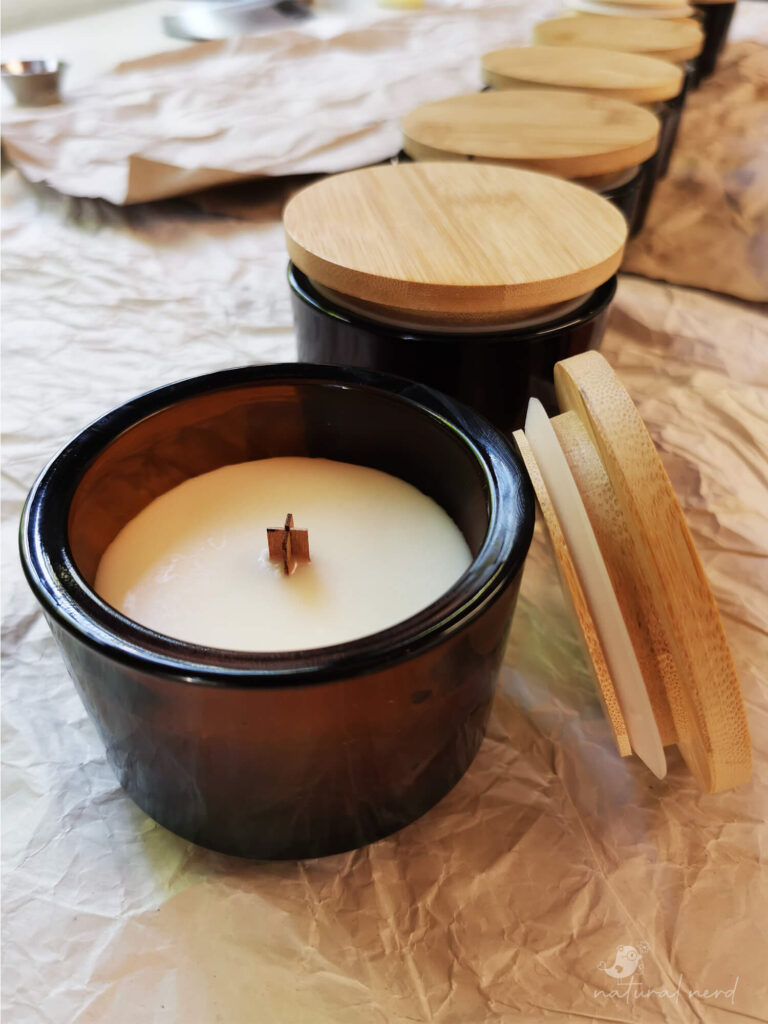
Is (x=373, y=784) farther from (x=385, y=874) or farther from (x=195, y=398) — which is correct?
(x=195, y=398)

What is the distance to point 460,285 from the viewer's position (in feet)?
1.77

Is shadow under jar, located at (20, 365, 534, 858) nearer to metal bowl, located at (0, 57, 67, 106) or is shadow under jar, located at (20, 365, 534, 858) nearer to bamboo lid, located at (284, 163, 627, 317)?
bamboo lid, located at (284, 163, 627, 317)

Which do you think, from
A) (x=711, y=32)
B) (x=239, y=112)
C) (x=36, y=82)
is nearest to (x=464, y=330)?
(x=239, y=112)

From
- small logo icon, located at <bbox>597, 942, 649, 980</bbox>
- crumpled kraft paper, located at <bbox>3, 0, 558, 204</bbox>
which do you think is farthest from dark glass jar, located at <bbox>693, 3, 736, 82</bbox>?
small logo icon, located at <bbox>597, 942, 649, 980</bbox>

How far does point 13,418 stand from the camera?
0.78 metres

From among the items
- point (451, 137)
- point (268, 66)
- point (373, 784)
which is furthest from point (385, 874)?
point (268, 66)

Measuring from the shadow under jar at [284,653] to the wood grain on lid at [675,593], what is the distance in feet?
0.17

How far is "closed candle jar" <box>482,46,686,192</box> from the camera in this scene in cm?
98

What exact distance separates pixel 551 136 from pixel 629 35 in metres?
0.59

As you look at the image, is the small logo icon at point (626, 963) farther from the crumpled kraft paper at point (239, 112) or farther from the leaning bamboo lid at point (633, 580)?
the crumpled kraft paper at point (239, 112)

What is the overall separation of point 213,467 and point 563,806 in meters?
A: 0.30

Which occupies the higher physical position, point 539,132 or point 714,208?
point 539,132

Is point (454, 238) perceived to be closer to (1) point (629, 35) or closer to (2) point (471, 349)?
(2) point (471, 349)

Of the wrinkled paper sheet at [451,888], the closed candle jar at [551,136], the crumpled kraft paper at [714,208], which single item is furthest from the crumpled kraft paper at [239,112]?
the wrinkled paper sheet at [451,888]
